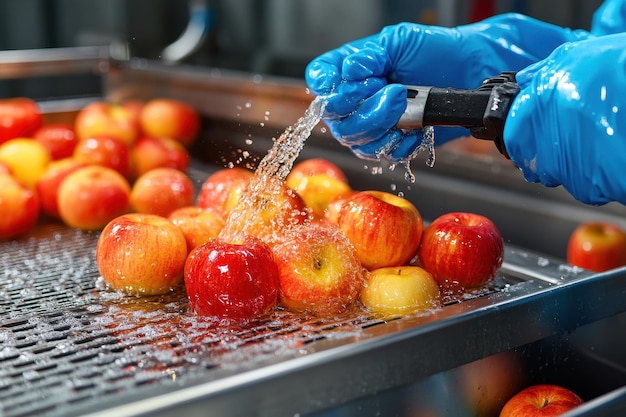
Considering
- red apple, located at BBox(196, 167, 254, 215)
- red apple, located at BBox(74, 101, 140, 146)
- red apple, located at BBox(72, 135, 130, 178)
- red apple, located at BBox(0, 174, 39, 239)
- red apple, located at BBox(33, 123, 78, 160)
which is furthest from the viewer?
red apple, located at BBox(74, 101, 140, 146)

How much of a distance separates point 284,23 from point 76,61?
86 centimetres

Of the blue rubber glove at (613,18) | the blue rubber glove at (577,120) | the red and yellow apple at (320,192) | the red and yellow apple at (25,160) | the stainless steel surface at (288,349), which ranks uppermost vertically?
the blue rubber glove at (613,18)

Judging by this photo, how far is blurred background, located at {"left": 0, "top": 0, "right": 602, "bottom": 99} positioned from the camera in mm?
2541

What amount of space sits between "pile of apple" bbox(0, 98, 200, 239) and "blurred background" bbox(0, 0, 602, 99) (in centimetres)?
57

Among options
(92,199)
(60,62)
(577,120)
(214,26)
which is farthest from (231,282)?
(214,26)

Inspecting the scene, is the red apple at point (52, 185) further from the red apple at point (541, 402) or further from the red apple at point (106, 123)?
the red apple at point (541, 402)

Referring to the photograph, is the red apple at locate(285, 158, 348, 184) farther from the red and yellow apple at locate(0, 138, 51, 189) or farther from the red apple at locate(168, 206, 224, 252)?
the red and yellow apple at locate(0, 138, 51, 189)

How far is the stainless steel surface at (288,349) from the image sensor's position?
0.82 m

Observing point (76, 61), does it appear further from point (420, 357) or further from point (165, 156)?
point (420, 357)

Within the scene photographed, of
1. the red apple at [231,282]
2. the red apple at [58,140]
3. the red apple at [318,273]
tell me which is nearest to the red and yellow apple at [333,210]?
the red apple at [318,273]

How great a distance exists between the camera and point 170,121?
7.36 ft

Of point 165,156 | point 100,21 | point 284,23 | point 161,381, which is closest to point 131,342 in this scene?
point 161,381

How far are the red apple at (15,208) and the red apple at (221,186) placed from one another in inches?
15.5

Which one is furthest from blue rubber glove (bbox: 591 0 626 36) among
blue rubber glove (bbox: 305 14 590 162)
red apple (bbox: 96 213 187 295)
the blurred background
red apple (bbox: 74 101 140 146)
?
red apple (bbox: 74 101 140 146)
